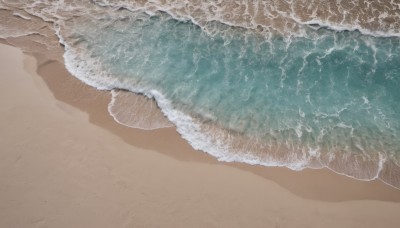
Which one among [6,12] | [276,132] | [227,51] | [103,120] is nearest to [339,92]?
[276,132]

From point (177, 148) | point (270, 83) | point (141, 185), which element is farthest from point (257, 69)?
point (141, 185)

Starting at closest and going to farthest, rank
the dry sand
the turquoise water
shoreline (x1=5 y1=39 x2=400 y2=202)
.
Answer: the dry sand → shoreline (x1=5 y1=39 x2=400 y2=202) → the turquoise water

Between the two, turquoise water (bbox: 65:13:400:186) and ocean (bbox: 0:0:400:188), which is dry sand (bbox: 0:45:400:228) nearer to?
ocean (bbox: 0:0:400:188)

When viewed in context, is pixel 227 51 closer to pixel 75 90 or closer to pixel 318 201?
pixel 75 90

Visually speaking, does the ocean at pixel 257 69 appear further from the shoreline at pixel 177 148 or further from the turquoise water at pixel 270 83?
the shoreline at pixel 177 148

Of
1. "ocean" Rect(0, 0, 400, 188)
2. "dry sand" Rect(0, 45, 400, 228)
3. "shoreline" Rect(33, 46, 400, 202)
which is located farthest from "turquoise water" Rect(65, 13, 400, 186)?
"dry sand" Rect(0, 45, 400, 228)

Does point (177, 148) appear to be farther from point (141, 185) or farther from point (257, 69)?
point (257, 69)
